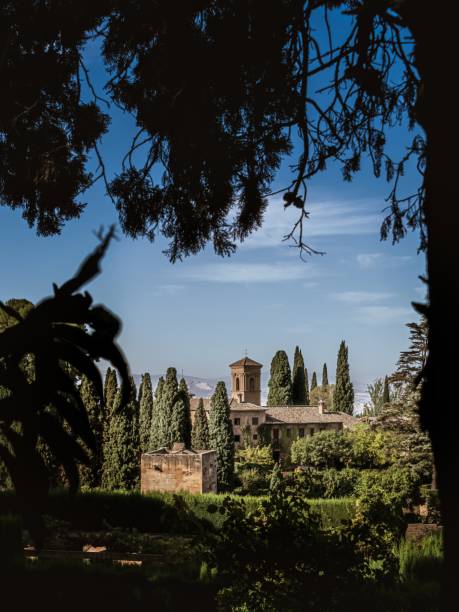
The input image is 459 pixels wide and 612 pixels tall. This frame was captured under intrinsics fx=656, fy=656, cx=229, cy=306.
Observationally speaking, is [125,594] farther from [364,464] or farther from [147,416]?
[147,416]

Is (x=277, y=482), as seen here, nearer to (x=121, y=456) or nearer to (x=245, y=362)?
(x=121, y=456)

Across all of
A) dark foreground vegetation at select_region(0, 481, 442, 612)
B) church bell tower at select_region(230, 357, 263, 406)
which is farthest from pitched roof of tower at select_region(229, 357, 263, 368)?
dark foreground vegetation at select_region(0, 481, 442, 612)

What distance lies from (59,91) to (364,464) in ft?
82.3

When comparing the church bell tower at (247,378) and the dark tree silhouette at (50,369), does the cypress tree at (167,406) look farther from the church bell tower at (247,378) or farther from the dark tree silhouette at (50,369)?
the dark tree silhouette at (50,369)

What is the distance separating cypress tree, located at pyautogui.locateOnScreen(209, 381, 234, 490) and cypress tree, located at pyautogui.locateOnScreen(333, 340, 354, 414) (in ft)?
59.4

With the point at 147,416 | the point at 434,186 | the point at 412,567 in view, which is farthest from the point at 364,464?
the point at 434,186

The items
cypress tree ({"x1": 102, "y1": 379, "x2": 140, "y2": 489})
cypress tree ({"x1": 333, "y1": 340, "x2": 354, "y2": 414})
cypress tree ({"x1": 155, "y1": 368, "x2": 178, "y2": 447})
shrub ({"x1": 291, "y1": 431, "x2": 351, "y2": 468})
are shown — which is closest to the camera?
cypress tree ({"x1": 102, "y1": 379, "x2": 140, "y2": 489})

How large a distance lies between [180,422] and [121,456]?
551cm

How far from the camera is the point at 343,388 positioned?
4575cm

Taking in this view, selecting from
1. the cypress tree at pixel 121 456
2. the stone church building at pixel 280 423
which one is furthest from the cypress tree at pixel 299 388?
the cypress tree at pixel 121 456

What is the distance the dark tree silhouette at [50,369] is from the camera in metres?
2.12

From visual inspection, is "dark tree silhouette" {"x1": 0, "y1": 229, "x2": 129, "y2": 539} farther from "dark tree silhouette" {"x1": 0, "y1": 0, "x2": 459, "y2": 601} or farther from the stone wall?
the stone wall

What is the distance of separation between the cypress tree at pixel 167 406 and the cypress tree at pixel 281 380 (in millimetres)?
17828

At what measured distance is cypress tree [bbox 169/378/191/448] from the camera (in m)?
27.2
